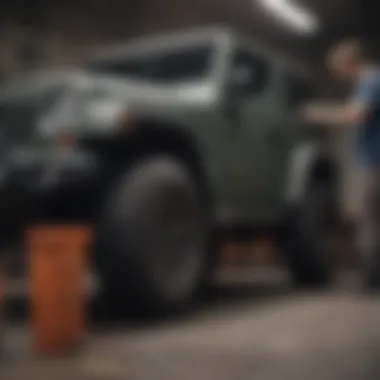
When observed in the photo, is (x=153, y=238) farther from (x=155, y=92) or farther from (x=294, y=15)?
(x=294, y=15)

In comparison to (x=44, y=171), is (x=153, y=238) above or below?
below

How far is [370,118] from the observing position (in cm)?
152

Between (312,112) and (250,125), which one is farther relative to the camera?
(250,125)

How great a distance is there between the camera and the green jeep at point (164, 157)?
158 cm

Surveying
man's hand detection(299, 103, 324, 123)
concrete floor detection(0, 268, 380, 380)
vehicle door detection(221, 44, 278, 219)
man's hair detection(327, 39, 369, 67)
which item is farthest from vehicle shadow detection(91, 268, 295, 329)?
man's hair detection(327, 39, 369, 67)

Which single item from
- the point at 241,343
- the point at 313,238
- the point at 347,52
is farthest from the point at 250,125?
the point at 241,343

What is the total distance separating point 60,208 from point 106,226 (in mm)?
78

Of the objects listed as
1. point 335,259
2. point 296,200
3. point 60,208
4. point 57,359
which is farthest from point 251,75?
point 57,359

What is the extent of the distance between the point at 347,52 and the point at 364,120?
0.34ft

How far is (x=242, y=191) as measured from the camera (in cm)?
176

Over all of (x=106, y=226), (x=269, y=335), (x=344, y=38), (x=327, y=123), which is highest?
(x=344, y=38)

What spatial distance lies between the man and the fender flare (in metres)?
0.24

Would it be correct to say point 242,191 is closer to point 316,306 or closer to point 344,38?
point 316,306

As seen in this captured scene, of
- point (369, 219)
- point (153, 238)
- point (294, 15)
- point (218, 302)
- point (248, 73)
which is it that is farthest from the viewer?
point (248, 73)
